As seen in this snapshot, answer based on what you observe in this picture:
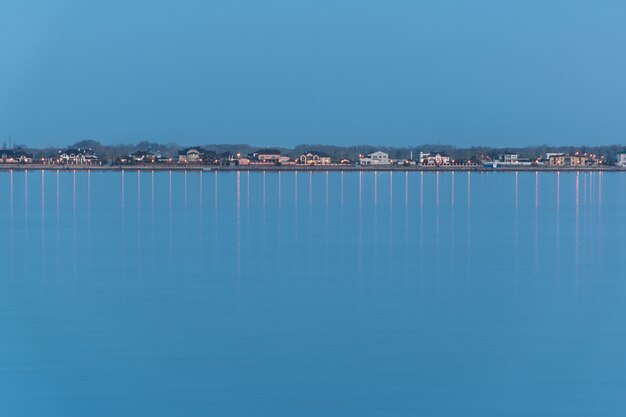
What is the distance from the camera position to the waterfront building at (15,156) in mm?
106287

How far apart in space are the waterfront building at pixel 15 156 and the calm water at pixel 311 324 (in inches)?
3664

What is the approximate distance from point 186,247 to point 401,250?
3078 millimetres

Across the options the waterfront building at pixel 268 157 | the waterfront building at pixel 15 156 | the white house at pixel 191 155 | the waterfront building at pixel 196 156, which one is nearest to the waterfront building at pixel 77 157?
the waterfront building at pixel 15 156

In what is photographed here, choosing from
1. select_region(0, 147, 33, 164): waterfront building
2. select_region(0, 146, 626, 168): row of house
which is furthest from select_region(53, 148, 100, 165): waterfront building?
select_region(0, 147, 33, 164): waterfront building

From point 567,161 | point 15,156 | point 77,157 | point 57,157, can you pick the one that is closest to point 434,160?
point 567,161

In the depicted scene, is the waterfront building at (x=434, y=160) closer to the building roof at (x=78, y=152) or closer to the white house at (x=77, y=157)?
the white house at (x=77, y=157)

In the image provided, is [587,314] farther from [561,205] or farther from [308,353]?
[561,205]

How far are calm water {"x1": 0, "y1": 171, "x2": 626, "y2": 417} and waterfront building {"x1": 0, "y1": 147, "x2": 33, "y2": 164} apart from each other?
9307 cm

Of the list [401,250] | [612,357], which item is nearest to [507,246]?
[401,250]

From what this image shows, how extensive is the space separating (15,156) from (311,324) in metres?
106

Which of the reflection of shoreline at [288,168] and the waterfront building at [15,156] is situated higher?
the waterfront building at [15,156]

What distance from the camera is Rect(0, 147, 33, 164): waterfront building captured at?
106287mm

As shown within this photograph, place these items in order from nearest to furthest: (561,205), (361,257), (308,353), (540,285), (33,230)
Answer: (308,353) < (540,285) < (361,257) < (33,230) < (561,205)

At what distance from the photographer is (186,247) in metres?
14.6
